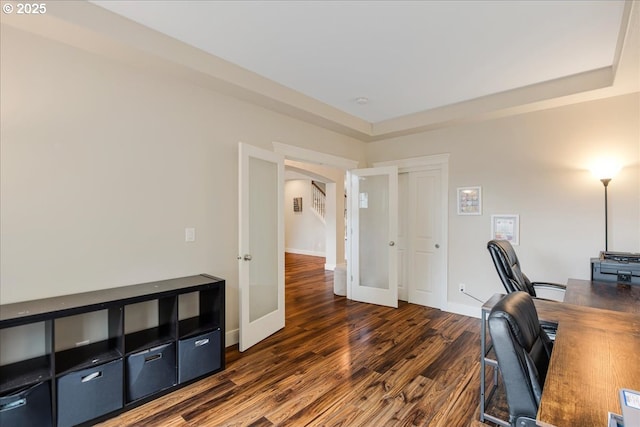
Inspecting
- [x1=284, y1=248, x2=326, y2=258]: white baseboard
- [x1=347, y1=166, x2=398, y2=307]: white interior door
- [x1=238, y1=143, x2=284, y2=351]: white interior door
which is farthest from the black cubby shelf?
[x1=284, y1=248, x2=326, y2=258]: white baseboard

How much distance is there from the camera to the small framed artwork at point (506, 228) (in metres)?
3.63

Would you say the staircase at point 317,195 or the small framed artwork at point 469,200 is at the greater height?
the staircase at point 317,195

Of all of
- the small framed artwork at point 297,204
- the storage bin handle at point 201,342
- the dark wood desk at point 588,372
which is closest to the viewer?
the dark wood desk at point 588,372

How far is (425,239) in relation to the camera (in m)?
4.50

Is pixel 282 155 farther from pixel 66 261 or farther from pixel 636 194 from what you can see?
pixel 636 194

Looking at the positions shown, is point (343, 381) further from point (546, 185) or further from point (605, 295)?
point (546, 185)

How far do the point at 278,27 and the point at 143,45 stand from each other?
102 cm

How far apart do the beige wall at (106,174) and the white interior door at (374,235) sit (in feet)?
7.16

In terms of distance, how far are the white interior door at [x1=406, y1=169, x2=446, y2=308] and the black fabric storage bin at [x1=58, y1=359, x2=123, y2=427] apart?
3802mm

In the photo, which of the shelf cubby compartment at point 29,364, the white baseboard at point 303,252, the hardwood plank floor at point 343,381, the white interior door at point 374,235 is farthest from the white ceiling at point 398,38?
the white baseboard at point 303,252

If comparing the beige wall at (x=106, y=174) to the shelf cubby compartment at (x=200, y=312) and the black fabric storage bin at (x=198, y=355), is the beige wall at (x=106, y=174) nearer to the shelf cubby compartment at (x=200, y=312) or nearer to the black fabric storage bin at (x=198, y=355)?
the shelf cubby compartment at (x=200, y=312)

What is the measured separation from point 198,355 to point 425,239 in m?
3.38

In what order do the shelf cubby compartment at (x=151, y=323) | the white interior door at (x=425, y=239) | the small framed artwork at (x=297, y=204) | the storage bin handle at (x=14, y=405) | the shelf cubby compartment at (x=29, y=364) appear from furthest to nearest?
the small framed artwork at (x=297, y=204), the white interior door at (x=425, y=239), the shelf cubby compartment at (x=151, y=323), the shelf cubby compartment at (x=29, y=364), the storage bin handle at (x=14, y=405)

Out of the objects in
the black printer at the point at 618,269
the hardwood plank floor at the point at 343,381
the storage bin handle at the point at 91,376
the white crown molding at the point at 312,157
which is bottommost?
the hardwood plank floor at the point at 343,381
